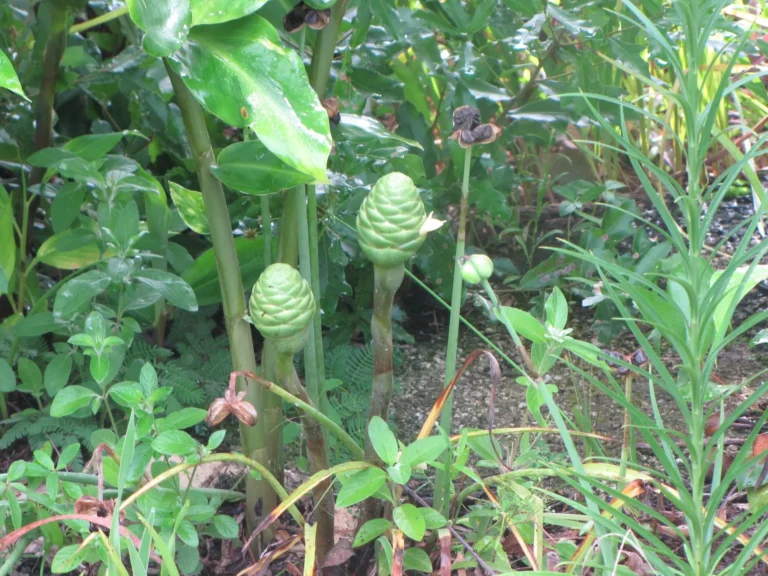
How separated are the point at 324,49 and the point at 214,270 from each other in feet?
1.78

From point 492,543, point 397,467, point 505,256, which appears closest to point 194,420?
point 397,467

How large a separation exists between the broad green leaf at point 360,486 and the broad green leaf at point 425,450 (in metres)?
0.04

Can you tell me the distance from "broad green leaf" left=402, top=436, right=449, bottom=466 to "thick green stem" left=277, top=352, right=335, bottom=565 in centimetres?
14

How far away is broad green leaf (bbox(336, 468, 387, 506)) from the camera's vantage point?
2.63 feet

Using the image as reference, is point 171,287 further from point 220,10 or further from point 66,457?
point 220,10

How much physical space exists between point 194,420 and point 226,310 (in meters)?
0.14

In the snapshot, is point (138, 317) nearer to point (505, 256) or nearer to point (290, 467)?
point (290, 467)

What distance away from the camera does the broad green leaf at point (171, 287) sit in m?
1.16

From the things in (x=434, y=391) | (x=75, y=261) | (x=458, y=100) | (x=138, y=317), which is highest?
(x=458, y=100)

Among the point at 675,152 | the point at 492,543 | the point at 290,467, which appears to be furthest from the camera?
the point at 675,152

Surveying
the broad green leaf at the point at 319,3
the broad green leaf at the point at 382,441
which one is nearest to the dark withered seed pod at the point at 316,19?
the broad green leaf at the point at 319,3

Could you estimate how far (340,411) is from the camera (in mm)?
1279

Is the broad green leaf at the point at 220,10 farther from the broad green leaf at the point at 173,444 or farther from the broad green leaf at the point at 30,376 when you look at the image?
the broad green leaf at the point at 30,376

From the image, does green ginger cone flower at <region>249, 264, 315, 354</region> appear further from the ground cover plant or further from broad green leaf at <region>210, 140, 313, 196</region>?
broad green leaf at <region>210, 140, 313, 196</region>
